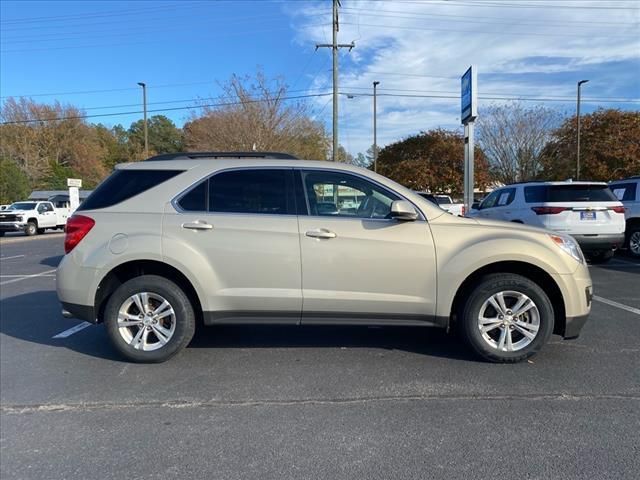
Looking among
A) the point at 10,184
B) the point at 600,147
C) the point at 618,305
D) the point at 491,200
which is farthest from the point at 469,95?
the point at 10,184

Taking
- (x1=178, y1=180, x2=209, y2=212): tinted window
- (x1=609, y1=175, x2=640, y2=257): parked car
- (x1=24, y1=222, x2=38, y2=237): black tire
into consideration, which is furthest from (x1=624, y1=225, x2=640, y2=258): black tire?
(x1=24, y1=222, x2=38, y2=237): black tire

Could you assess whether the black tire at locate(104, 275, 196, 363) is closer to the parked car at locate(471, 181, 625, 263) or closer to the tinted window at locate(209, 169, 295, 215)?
the tinted window at locate(209, 169, 295, 215)

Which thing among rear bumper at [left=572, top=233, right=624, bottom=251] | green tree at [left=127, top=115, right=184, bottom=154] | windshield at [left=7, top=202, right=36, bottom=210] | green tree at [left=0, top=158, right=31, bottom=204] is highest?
green tree at [left=127, top=115, right=184, bottom=154]

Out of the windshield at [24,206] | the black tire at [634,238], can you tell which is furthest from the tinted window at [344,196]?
the windshield at [24,206]

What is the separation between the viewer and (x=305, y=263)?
167 inches

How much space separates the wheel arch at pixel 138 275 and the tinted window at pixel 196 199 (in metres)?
0.57

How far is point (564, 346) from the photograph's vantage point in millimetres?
4781

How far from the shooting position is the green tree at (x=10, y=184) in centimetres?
4162

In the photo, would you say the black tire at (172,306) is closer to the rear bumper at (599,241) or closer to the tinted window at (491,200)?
the rear bumper at (599,241)

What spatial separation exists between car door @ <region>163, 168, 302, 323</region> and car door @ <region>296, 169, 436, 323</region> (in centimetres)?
15

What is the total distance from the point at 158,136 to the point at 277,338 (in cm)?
7171

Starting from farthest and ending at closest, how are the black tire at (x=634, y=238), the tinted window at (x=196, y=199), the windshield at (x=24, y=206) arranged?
the windshield at (x=24, y=206) < the black tire at (x=634, y=238) < the tinted window at (x=196, y=199)

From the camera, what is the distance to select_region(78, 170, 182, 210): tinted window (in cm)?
446

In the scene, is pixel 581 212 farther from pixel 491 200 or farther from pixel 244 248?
pixel 244 248
